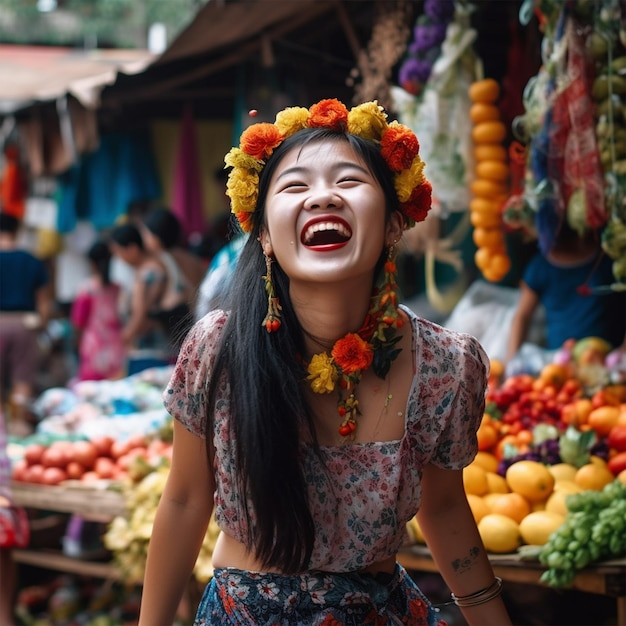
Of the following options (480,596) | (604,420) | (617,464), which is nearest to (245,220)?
(480,596)

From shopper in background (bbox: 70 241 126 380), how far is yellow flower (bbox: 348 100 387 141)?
5681mm

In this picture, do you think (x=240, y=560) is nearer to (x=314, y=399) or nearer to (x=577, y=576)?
(x=314, y=399)

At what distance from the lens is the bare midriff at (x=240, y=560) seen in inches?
Answer: 77.8

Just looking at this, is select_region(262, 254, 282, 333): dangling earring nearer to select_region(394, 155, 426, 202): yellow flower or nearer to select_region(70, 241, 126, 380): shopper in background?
select_region(394, 155, 426, 202): yellow flower

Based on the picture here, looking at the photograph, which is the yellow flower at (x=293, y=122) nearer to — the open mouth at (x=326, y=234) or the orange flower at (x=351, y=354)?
the open mouth at (x=326, y=234)

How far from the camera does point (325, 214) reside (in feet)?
6.31

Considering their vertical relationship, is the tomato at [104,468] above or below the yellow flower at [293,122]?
below

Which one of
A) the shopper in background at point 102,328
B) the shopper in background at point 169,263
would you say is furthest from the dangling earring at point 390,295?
the shopper in background at point 102,328

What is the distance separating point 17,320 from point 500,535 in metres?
5.28

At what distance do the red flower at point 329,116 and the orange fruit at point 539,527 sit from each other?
164 centimetres

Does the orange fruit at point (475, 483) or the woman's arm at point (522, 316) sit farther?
the woman's arm at point (522, 316)

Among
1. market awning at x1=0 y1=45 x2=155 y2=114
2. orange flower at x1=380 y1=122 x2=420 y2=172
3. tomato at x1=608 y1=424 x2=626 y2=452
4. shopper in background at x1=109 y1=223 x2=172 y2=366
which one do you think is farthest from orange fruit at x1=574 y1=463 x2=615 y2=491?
market awning at x1=0 y1=45 x2=155 y2=114

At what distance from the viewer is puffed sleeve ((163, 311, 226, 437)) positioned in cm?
196

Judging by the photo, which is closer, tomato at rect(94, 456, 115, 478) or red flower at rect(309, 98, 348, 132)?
red flower at rect(309, 98, 348, 132)
